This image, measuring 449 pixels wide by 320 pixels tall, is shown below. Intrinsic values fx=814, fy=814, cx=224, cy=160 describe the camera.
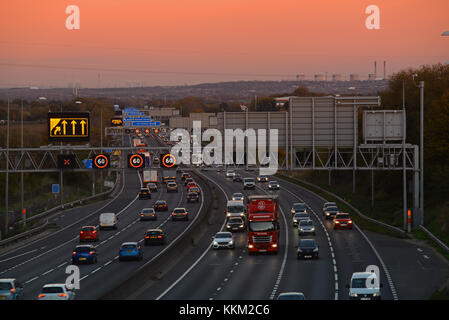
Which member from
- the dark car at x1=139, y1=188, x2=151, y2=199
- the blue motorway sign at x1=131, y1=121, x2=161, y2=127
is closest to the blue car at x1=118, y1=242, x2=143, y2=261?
the dark car at x1=139, y1=188, x2=151, y2=199

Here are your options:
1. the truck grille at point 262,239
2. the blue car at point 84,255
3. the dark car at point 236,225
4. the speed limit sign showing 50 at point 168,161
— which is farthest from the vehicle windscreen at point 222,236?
the blue car at point 84,255

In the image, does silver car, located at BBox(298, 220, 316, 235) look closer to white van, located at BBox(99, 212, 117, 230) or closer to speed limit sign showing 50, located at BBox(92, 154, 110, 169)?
speed limit sign showing 50, located at BBox(92, 154, 110, 169)

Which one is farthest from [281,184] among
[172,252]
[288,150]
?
[172,252]

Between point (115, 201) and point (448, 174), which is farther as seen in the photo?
point (115, 201)

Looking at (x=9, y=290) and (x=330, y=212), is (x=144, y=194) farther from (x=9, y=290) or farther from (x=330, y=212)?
(x=9, y=290)

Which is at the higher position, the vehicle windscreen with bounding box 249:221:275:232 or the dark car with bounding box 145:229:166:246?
the vehicle windscreen with bounding box 249:221:275:232

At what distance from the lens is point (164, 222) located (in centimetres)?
7700

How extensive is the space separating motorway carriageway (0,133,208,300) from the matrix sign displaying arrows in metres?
8.18

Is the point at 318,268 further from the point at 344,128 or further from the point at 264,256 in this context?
the point at 344,128

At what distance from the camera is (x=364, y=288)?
33125 millimetres

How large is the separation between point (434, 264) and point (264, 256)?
1099cm

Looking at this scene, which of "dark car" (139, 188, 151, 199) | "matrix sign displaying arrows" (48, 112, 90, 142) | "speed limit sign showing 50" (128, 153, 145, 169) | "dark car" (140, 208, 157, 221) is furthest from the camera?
"dark car" (139, 188, 151, 199)

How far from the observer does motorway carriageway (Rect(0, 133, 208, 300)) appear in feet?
138

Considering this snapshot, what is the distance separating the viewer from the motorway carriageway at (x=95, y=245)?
42125 millimetres
